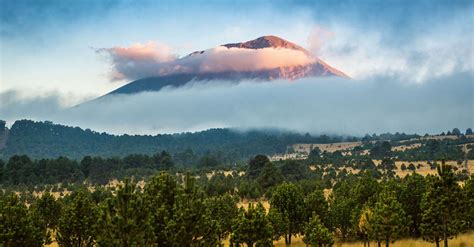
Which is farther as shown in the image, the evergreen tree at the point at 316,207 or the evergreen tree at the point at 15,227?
the evergreen tree at the point at 316,207

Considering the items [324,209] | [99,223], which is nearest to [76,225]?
[99,223]

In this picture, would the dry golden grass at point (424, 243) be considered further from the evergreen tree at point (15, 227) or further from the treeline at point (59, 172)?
the treeline at point (59, 172)

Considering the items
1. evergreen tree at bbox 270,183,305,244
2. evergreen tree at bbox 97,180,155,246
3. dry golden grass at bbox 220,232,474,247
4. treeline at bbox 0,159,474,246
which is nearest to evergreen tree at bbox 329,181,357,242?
treeline at bbox 0,159,474,246

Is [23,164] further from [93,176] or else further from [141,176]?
[141,176]

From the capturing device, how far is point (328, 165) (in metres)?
155

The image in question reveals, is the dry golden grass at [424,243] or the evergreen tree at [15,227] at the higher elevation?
the evergreen tree at [15,227]

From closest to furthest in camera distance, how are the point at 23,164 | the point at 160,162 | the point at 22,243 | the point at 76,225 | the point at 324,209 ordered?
1. the point at 22,243
2. the point at 76,225
3. the point at 324,209
4. the point at 23,164
5. the point at 160,162

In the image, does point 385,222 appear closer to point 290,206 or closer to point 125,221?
point 290,206

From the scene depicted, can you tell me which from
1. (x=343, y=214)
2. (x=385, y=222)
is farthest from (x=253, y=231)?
(x=343, y=214)

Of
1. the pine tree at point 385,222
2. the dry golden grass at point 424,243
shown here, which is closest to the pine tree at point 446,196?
the pine tree at point 385,222

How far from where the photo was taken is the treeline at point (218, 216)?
28.3 meters

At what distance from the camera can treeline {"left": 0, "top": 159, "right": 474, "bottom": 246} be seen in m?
28.3

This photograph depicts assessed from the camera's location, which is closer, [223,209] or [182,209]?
[182,209]

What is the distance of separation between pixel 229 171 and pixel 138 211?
4989 inches
